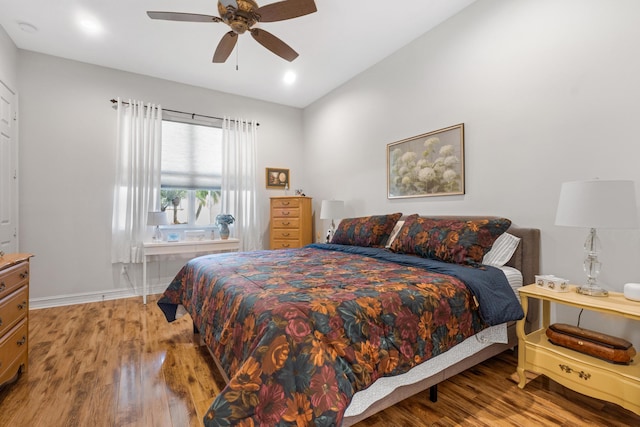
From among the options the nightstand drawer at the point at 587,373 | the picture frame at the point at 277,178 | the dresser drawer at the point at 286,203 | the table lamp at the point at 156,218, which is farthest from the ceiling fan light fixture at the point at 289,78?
the nightstand drawer at the point at 587,373

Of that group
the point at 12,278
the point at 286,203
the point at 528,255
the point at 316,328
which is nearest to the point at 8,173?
the point at 12,278

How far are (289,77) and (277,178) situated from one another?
1.62 metres

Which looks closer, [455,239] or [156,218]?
[455,239]

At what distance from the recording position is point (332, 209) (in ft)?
13.0

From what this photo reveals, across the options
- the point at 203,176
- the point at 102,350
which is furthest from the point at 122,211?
the point at 102,350

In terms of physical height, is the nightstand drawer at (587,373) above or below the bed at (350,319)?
below

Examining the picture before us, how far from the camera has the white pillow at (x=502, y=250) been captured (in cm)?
224

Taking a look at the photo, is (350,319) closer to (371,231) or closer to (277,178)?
(371,231)

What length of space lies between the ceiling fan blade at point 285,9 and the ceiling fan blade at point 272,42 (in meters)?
0.13

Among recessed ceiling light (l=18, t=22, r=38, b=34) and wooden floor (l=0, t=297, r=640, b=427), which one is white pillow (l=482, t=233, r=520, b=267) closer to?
wooden floor (l=0, t=297, r=640, b=427)

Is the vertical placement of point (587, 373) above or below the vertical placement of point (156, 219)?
below

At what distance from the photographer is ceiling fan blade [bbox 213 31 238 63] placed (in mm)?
2470

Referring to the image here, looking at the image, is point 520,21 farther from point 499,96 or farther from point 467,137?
point 467,137

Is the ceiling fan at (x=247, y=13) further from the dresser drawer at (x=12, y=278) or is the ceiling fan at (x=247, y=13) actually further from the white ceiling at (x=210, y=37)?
the dresser drawer at (x=12, y=278)
